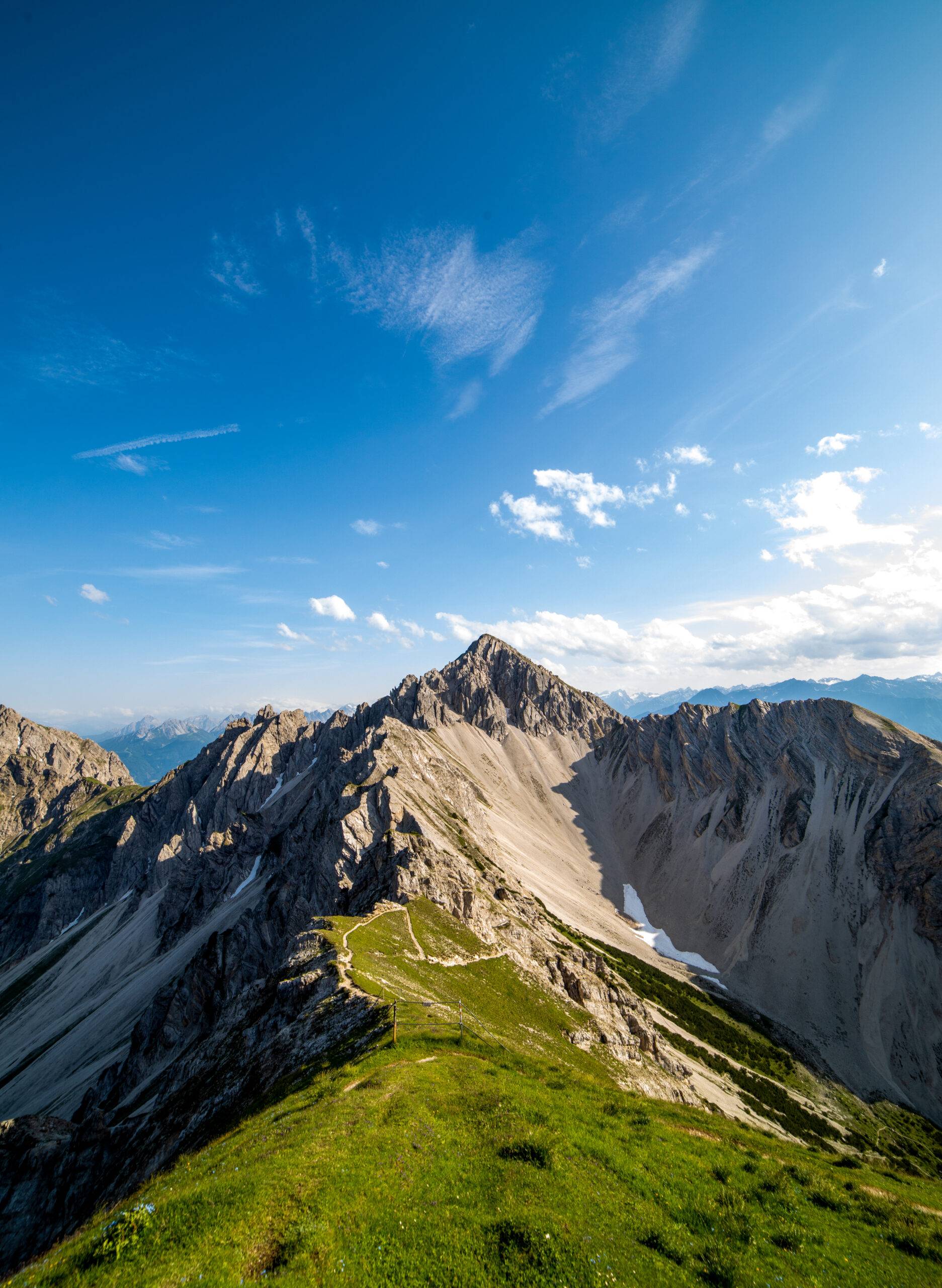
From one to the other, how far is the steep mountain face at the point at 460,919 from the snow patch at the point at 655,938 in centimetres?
315

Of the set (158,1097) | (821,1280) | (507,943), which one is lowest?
(158,1097)

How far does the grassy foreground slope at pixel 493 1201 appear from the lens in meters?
11.5

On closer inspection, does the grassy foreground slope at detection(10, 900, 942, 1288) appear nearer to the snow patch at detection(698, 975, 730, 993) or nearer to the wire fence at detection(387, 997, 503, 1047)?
the wire fence at detection(387, 997, 503, 1047)

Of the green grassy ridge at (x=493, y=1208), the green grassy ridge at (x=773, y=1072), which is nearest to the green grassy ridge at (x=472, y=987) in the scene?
the green grassy ridge at (x=493, y=1208)

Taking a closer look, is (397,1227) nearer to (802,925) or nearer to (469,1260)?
(469,1260)

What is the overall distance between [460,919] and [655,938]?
118 meters

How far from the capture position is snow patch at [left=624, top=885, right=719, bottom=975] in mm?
141375

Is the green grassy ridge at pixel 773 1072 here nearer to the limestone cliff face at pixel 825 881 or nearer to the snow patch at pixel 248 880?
the limestone cliff face at pixel 825 881

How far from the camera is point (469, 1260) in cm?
1155

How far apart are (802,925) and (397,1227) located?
164482 mm

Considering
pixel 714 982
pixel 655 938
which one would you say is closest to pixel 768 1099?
pixel 714 982

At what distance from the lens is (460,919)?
215 feet

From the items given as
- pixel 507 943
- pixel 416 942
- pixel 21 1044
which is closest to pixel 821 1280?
pixel 416 942

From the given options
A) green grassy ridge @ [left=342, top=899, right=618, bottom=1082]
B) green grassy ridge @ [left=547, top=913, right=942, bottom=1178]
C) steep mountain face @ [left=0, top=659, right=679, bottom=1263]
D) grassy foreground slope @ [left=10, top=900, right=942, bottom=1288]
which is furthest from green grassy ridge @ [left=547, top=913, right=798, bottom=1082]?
grassy foreground slope @ [left=10, top=900, right=942, bottom=1288]
